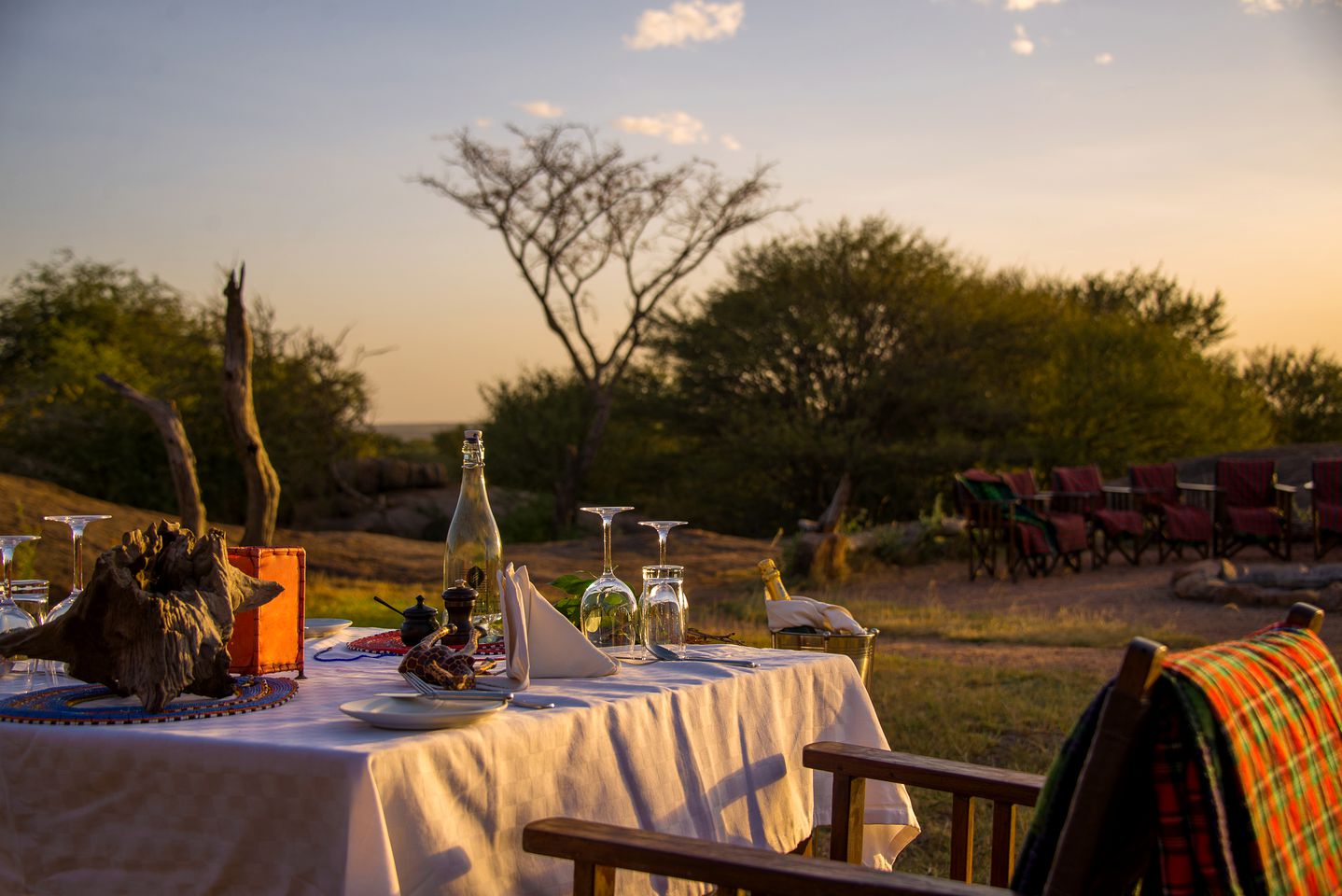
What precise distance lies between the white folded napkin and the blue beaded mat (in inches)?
49.3

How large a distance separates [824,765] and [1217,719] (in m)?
1.04

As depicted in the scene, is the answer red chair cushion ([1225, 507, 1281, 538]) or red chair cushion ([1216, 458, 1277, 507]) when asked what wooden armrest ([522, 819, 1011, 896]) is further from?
red chair cushion ([1216, 458, 1277, 507])

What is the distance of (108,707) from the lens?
69.2 inches

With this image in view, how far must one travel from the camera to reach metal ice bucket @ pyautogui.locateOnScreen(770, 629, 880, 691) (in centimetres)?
280

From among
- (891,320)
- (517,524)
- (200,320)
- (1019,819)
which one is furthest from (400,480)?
(1019,819)

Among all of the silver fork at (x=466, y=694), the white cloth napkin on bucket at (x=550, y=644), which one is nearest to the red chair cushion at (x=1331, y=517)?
the white cloth napkin on bucket at (x=550, y=644)

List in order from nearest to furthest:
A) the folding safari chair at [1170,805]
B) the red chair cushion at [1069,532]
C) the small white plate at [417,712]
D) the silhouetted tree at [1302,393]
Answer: the folding safari chair at [1170,805], the small white plate at [417,712], the red chair cushion at [1069,532], the silhouetted tree at [1302,393]

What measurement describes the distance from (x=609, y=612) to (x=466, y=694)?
0.71 metres

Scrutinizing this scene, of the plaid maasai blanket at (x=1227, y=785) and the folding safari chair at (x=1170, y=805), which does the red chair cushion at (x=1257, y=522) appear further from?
the plaid maasai blanket at (x=1227, y=785)

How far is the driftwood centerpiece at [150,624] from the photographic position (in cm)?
171

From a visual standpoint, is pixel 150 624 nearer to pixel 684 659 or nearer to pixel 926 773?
pixel 684 659

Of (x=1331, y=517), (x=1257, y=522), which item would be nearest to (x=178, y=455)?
(x=1257, y=522)

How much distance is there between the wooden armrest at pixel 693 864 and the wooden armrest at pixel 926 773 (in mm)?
527

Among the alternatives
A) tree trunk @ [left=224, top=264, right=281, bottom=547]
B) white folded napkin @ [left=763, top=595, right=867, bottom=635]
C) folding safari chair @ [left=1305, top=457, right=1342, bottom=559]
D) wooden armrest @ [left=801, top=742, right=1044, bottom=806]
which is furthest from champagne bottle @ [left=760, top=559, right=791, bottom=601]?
folding safari chair @ [left=1305, top=457, right=1342, bottom=559]
